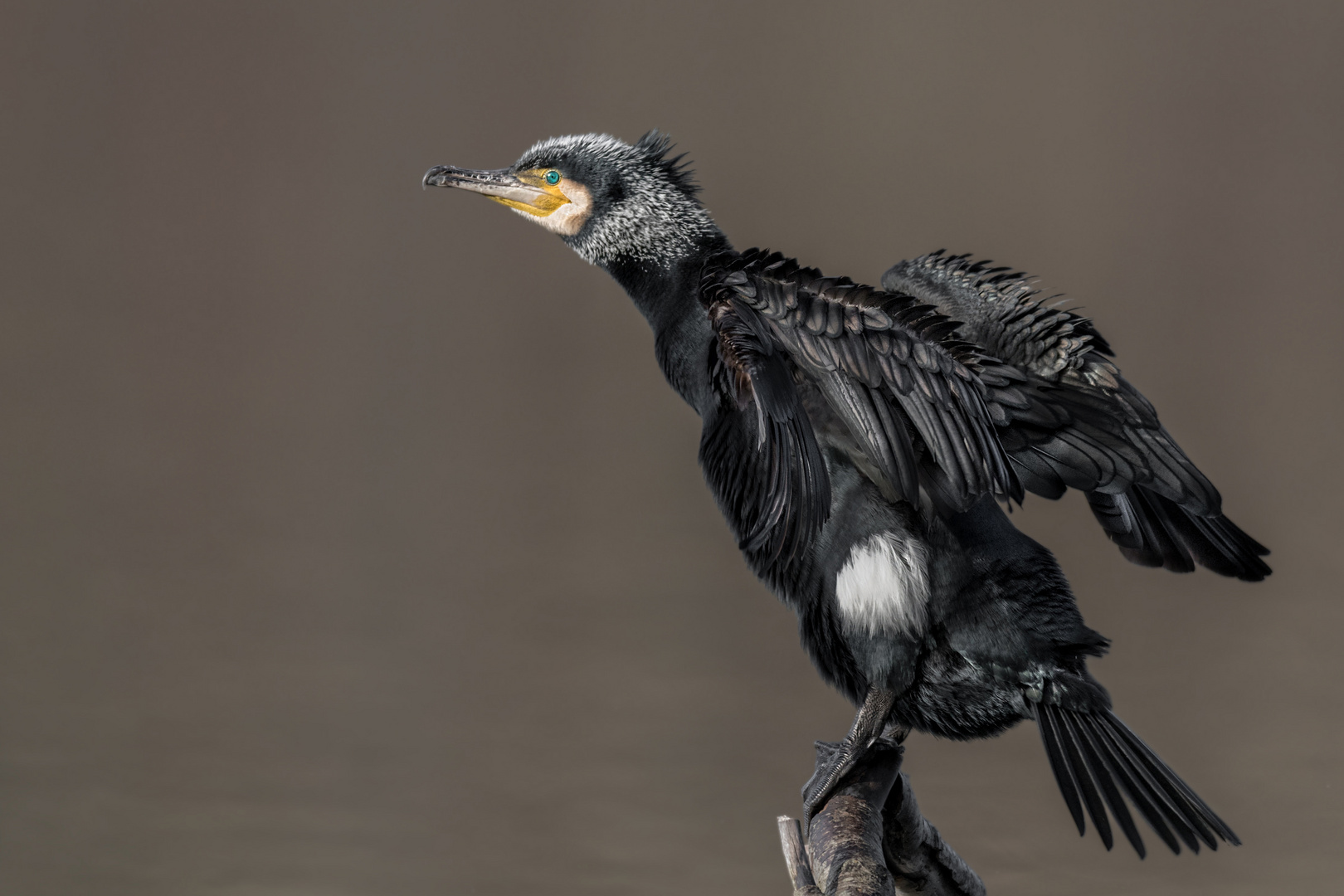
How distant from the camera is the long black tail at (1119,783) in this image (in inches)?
44.8

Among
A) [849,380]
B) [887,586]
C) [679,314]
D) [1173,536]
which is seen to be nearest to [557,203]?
[679,314]

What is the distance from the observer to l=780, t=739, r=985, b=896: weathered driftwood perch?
46.2 inches

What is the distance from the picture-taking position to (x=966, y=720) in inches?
51.6

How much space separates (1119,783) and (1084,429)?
1.10 feet

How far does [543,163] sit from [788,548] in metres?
0.54

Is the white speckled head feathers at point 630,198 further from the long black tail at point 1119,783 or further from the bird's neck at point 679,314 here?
the long black tail at point 1119,783

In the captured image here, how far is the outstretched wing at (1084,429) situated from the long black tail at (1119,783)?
227 mm

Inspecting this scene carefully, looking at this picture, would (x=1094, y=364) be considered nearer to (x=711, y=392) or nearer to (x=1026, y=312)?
(x=1026, y=312)

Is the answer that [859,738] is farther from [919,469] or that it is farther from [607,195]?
[607,195]

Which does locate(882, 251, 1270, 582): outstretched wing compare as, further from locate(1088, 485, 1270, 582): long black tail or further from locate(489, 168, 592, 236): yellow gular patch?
locate(489, 168, 592, 236): yellow gular patch

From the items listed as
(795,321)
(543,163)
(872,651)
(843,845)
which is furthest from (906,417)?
(543,163)

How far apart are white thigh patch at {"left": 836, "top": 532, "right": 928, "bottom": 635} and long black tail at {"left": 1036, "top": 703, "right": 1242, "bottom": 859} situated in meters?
0.17

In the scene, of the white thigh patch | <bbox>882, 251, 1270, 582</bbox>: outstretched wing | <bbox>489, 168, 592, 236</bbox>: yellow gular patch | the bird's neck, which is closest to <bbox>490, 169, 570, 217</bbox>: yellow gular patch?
<bbox>489, 168, 592, 236</bbox>: yellow gular patch

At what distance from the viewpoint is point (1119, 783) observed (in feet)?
3.84
